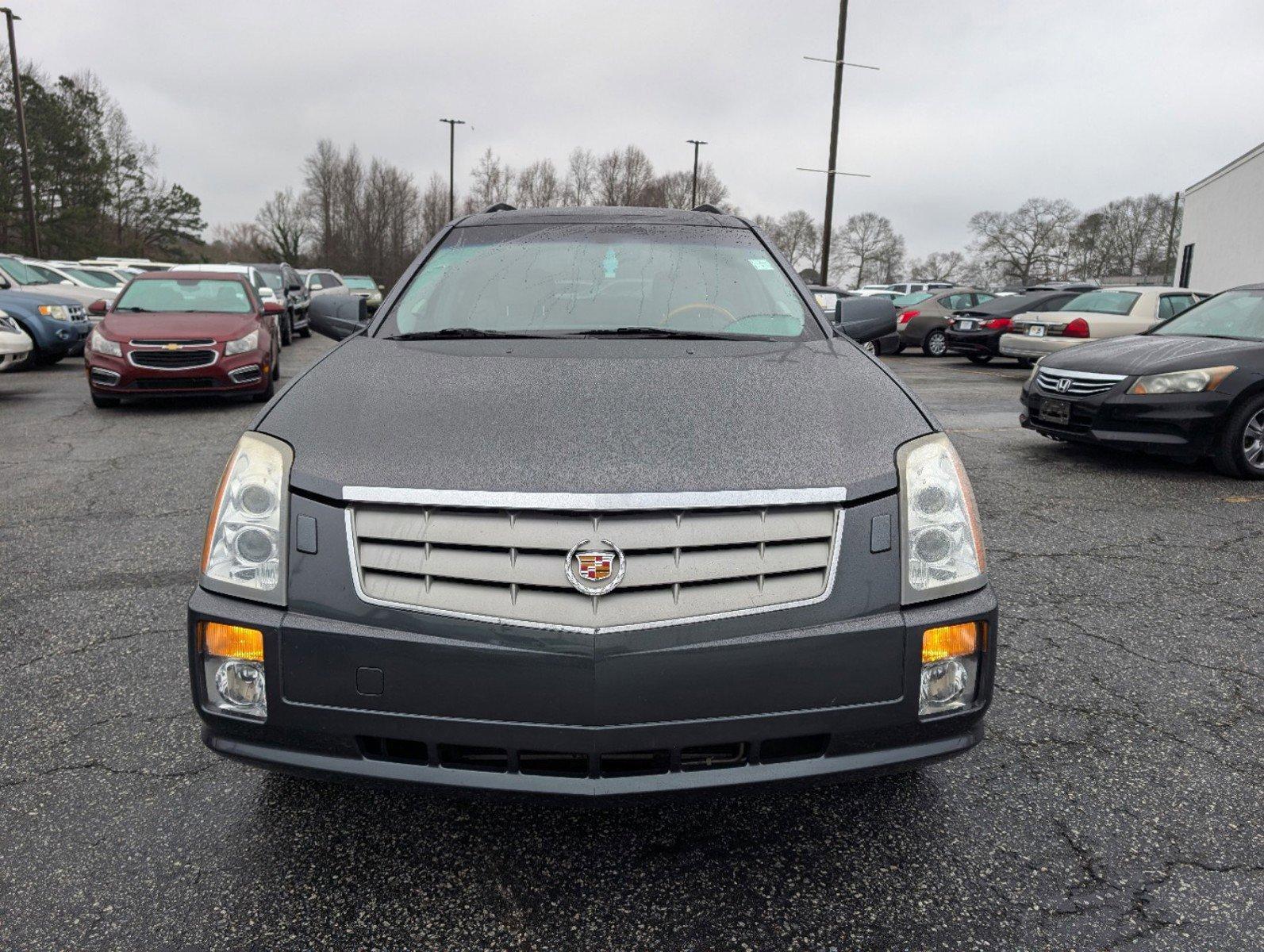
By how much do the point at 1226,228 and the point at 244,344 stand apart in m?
28.7

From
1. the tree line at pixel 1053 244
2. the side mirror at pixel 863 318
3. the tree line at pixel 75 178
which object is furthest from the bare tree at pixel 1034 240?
the side mirror at pixel 863 318

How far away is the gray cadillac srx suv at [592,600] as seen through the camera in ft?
6.08

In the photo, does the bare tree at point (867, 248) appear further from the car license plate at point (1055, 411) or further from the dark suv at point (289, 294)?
the car license plate at point (1055, 411)

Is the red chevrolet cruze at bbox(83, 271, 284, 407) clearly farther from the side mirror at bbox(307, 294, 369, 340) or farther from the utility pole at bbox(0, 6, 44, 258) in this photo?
the utility pole at bbox(0, 6, 44, 258)

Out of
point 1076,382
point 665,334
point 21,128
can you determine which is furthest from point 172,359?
point 21,128

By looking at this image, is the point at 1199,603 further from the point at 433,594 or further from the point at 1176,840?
the point at 433,594

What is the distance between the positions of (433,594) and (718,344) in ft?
4.39

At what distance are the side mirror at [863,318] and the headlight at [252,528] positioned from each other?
2411mm

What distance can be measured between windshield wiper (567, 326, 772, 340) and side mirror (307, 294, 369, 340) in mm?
1327

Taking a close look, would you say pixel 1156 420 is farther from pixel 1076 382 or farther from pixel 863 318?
pixel 863 318

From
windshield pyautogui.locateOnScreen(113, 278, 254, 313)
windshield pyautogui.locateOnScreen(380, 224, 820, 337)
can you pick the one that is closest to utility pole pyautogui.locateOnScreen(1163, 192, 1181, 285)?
windshield pyautogui.locateOnScreen(113, 278, 254, 313)

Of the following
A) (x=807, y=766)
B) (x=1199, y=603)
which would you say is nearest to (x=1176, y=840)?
(x=807, y=766)

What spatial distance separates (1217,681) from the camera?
328cm

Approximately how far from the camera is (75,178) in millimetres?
45000
